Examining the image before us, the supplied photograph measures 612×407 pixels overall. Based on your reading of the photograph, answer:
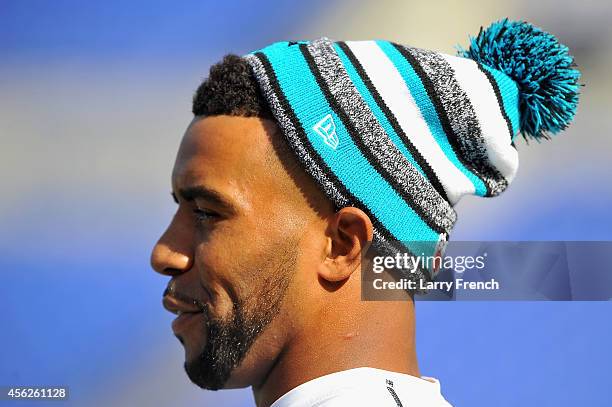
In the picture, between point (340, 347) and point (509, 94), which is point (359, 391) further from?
point (509, 94)

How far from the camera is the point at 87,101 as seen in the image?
2902 mm

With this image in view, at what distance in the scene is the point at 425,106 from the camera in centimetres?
148

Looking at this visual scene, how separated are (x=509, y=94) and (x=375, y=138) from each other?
0.32 meters

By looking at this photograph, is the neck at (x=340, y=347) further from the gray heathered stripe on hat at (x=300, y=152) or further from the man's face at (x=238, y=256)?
the gray heathered stripe on hat at (x=300, y=152)

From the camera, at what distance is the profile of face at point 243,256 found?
1356mm

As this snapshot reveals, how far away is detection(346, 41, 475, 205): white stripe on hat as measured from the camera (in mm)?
1467

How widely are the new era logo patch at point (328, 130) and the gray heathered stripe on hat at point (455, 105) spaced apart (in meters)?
0.22

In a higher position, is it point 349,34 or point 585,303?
point 349,34

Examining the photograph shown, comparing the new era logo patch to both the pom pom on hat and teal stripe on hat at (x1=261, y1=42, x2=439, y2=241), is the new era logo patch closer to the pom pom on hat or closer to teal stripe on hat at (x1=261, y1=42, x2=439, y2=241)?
teal stripe on hat at (x1=261, y1=42, x2=439, y2=241)

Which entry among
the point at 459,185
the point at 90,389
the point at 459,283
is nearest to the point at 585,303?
the point at 459,283

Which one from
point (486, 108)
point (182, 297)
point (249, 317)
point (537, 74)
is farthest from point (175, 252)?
point (537, 74)

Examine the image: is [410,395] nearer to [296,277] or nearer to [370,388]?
[370,388]

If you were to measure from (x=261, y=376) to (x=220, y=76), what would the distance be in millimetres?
557

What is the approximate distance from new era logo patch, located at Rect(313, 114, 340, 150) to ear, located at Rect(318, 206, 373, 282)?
0.39 ft
